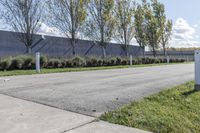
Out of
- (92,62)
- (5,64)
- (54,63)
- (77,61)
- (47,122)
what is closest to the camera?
(47,122)

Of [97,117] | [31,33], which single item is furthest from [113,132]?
[31,33]

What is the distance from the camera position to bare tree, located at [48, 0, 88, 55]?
31.6 m

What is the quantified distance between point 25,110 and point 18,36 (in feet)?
82.3

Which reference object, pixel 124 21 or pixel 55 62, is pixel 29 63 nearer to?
pixel 55 62

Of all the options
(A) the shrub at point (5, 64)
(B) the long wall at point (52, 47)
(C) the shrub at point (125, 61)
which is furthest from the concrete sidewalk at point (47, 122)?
(C) the shrub at point (125, 61)

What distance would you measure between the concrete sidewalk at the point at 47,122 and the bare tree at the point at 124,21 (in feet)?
114

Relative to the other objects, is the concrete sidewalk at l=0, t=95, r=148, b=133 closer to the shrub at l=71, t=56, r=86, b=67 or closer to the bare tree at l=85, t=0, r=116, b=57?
the shrub at l=71, t=56, r=86, b=67

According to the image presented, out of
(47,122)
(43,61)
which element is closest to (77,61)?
(43,61)

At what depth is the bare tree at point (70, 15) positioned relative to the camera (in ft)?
104

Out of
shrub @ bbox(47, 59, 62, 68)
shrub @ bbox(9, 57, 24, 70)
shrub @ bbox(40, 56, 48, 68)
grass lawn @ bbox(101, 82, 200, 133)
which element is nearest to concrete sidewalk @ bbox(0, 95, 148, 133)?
grass lawn @ bbox(101, 82, 200, 133)

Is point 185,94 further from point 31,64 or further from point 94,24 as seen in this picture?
point 94,24

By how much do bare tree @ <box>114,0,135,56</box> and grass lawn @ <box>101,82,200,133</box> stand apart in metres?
33.2

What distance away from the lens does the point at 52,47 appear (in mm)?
34875

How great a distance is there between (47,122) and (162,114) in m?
2.42
